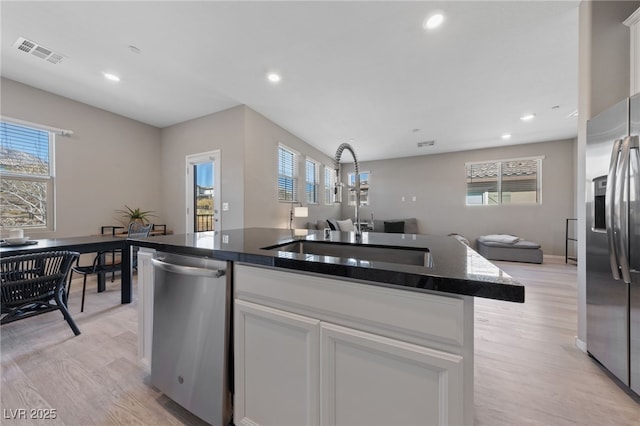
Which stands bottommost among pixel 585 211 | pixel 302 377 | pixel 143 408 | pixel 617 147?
pixel 143 408

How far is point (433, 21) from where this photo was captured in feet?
6.54

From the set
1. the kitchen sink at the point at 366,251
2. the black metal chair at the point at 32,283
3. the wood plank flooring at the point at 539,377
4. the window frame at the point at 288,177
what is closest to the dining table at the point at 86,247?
the black metal chair at the point at 32,283

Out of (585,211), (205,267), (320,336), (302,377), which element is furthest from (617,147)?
(205,267)

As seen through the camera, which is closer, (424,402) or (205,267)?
(424,402)

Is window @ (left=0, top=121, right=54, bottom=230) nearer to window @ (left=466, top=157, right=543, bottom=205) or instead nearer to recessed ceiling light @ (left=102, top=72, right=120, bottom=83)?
recessed ceiling light @ (left=102, top=72, right=120, bottom=83)

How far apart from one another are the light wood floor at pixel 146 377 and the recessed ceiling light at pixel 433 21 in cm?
272

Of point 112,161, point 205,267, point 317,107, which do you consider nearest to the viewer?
point 205,267

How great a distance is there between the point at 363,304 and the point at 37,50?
3995mm

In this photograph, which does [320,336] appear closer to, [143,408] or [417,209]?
[143,408]

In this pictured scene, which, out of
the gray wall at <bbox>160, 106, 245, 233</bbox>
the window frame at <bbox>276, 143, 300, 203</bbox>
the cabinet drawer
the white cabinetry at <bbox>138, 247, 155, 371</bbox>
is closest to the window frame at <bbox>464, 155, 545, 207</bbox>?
the window frame at <bbox>276, 143, 300, 203</bbox>

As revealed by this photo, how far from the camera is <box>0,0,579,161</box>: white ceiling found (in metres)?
1.93

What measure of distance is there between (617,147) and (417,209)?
17.9ft

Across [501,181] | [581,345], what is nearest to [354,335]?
[581,345]

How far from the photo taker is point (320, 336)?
860 mm
